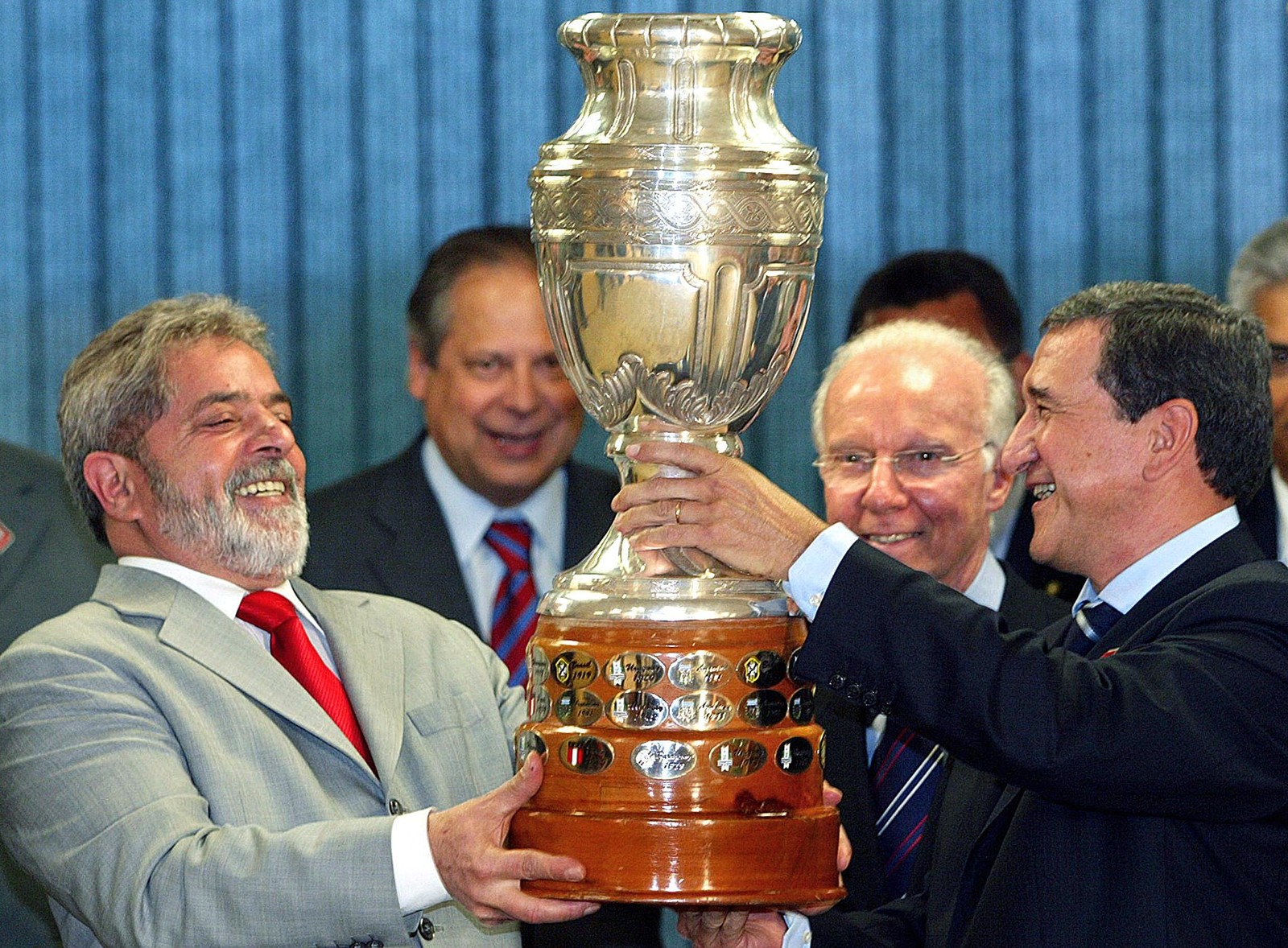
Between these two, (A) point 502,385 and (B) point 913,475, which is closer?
(B) point 913,475

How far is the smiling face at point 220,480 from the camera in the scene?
8.86 ft

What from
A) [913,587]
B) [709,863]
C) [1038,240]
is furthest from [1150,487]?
[1038,240]

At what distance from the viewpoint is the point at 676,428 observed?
2168 millimetres

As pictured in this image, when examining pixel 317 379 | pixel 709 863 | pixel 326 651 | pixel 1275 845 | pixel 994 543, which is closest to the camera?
pixel 709 863

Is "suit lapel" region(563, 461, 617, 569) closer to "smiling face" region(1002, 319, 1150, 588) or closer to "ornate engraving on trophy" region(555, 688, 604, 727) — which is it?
"smiling face" region(1002, 319, 1150, 588)

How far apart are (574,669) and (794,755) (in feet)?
0.84

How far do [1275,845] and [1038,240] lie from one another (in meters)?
2.53

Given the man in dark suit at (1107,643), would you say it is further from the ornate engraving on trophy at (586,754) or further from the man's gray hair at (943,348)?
the man's gray hair at (943,348)

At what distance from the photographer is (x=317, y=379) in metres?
4.49

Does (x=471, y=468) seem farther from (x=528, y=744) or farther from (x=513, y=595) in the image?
(x=528, y=744)

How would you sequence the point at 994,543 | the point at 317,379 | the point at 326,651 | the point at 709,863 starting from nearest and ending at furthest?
the point at 709,863
the point at 326,651
the point at 994,543
the point at 317,379

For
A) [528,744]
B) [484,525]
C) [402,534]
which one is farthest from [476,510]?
[528,744]

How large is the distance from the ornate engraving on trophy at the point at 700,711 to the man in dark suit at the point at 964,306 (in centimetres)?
191

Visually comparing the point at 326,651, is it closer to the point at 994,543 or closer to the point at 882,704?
the point at 882,704
